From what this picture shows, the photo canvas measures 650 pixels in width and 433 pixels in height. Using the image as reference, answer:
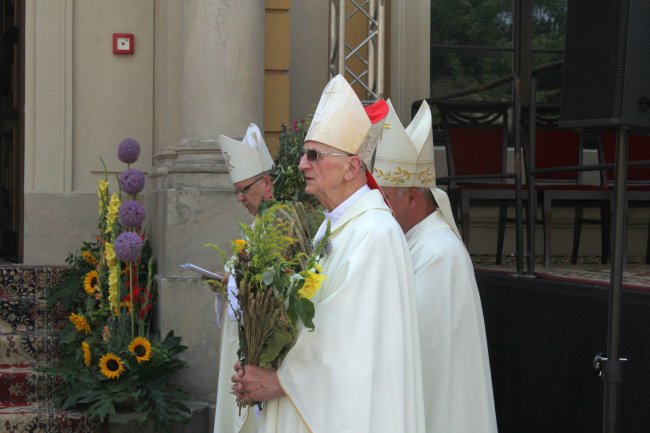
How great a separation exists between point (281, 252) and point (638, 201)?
5.46 meters

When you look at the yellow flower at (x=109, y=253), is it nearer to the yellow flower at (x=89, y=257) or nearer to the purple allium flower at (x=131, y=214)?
the purple allium flower at (x=131, y=214)

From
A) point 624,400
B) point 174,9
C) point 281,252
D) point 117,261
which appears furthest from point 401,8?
point 281,252

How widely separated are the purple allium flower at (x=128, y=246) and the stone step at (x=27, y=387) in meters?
0.94

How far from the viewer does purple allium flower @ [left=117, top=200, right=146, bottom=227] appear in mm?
6609

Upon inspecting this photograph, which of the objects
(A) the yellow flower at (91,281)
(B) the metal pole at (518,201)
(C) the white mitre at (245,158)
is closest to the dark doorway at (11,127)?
(A) the yellow flower at (91,281)

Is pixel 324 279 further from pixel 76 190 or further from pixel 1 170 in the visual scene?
pixel 1 170

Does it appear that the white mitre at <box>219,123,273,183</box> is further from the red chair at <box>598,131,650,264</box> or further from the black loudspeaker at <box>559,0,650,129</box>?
the red chair at <box>598,131,650,264</box>

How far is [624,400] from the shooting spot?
4953mm

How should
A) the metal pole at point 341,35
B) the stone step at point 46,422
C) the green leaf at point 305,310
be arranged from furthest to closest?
the metal pole at point 341,35 < the stone step at point 46,422 < the green leaf at point 305,310

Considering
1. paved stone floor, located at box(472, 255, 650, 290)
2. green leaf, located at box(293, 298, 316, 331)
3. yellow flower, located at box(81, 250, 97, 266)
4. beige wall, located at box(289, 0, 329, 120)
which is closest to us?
green leaf, located at box(293, 298, 316, 331)

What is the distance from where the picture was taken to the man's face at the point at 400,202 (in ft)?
15.2

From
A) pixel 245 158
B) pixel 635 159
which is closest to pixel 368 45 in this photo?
pixel 635 159

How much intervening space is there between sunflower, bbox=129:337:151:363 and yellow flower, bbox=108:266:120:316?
284 mm

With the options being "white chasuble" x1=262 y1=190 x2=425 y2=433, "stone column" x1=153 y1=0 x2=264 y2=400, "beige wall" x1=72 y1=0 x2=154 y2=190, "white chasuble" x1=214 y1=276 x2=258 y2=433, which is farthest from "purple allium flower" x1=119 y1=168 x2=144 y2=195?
"white chasuble" x1=262 y1=190 x2=425 y2=433
